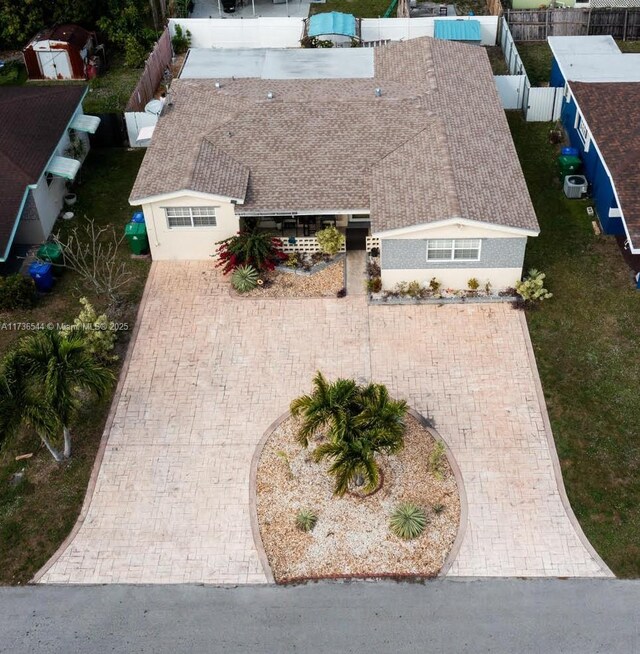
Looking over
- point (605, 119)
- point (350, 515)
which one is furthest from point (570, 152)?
point (350, 515)

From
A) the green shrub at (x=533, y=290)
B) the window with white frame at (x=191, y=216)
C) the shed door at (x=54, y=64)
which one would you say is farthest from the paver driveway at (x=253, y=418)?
the shed door at (x=54, y=64)

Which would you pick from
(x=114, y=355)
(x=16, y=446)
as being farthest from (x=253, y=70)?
(x=16, y=446)

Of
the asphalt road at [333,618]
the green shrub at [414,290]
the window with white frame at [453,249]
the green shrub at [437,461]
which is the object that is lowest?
the asphalt road at [333,618]

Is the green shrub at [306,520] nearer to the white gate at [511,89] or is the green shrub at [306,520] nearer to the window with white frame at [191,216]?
the window with white frame at [191,216]

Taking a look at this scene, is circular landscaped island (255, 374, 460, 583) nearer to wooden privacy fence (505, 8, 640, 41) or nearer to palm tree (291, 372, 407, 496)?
palm tree (291, 372, 407, 496)

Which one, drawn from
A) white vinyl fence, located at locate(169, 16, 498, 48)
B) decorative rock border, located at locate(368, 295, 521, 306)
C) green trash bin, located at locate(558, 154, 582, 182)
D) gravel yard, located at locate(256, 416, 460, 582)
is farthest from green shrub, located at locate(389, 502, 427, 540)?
white vinyl fence, located at locate(169, 16, 498, 48)

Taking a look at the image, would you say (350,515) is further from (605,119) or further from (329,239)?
(605,119)
